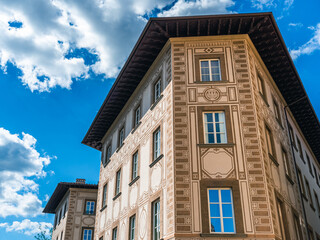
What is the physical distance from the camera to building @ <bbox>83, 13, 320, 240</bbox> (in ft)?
46.0

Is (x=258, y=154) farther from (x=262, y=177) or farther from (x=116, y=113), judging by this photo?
(x=116, y=113)

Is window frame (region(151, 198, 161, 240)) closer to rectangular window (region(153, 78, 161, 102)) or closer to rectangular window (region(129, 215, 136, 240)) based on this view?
rectangular window (region(129, 215, 136, 240))

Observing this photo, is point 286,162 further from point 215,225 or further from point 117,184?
point 117,184

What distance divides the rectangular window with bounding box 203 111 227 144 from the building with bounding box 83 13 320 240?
0.14 feet

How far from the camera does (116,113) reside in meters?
25.3

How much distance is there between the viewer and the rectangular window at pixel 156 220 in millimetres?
15605

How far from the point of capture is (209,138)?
51.0ft

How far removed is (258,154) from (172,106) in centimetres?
417

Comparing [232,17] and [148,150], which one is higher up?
[232,17]

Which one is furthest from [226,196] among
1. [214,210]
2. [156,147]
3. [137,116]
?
[137,116]

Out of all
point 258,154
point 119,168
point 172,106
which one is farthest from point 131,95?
point 258,154

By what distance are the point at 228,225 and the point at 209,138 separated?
3665 mm

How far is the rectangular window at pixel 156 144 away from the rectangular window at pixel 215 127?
2.74 metres

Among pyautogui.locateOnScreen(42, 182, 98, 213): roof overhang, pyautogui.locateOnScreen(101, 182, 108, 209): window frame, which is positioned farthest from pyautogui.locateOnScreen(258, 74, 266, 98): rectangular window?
pyautogui.locateOnScreen(42, 182, 98, 213): roof overhang
